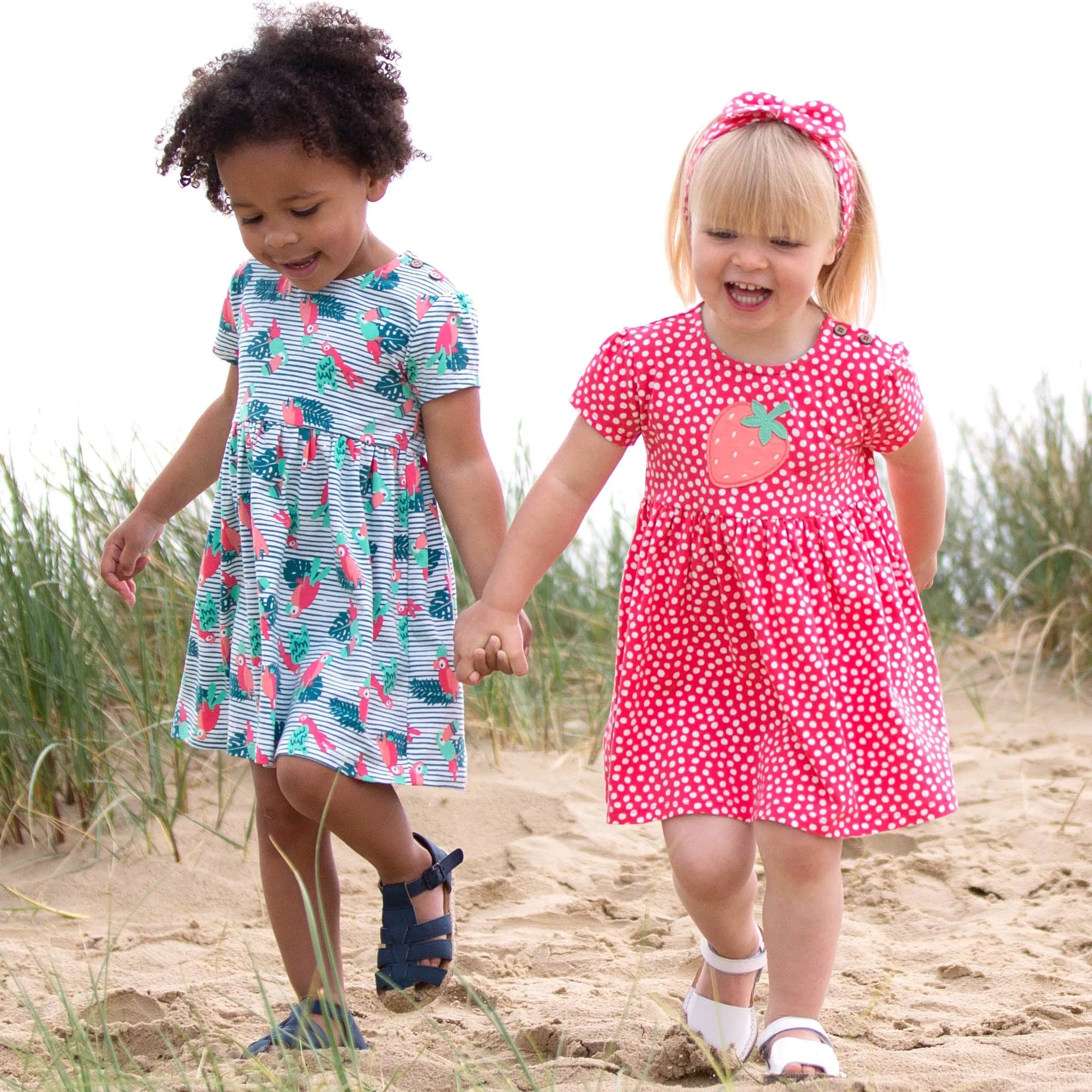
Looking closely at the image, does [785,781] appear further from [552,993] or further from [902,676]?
[552,993]

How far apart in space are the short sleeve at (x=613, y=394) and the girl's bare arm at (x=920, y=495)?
44 cm

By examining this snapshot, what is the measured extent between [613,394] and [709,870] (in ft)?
2.52

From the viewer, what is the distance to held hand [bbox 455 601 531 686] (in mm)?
2357

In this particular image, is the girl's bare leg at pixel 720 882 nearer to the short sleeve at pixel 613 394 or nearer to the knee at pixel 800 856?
the knee at pixel 800 856

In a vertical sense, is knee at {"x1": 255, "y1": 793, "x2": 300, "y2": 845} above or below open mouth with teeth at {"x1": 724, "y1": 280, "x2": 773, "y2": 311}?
below

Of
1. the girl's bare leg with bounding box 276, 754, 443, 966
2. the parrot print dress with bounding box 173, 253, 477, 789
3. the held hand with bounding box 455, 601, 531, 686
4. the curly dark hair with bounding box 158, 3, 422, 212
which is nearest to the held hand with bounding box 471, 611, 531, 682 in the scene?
the held hand with bounding box 455, 601, 531, 686

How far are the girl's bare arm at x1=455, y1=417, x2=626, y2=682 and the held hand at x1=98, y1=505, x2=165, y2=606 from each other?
2.64 feet

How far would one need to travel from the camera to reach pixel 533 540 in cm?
238

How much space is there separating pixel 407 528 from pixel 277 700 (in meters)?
0.37

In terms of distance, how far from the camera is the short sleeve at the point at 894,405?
2.29m

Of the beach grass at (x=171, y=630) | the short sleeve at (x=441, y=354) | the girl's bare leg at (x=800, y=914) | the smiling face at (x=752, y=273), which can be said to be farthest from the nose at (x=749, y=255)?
the beach grass at (x=171, y=630)

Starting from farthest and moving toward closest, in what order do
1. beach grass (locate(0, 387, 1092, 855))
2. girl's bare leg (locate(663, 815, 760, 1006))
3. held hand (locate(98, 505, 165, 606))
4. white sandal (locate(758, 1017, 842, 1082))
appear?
1. beach grass (locate(0, 387, 1092, 855))
2. held hand (locate(98, 505, 165, 606))
3. girl's bare leg (locate(663, 815, 760, 1006))
4. white sandal (locate(758, 1017, 842, 1082))

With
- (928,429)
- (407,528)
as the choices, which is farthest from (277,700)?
(928,429)

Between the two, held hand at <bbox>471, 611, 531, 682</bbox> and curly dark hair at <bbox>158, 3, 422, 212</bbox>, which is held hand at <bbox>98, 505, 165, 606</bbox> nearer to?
curly dark hair at <bbox>158, 3, 422, 212</bbox>
